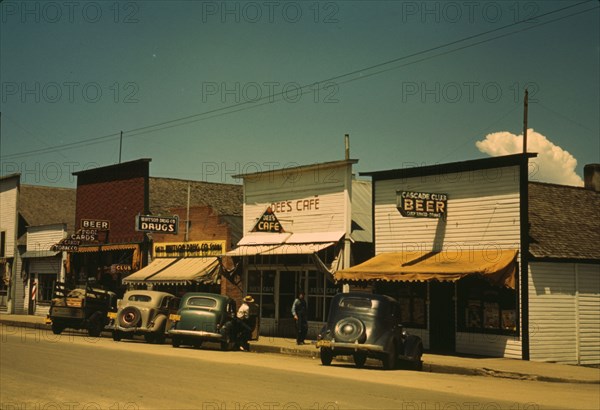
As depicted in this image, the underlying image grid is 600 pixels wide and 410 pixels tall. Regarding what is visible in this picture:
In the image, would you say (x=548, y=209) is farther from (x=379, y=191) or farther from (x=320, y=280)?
(x=320, y=280)

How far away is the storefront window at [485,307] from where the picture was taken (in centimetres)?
2369

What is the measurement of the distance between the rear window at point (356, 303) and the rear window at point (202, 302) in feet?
20.1

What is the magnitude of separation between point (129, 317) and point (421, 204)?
34.1 ft

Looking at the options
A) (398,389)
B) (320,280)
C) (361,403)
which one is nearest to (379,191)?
(320,280)

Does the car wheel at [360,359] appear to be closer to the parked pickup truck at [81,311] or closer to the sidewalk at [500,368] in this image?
the sidewalk at [500,368]

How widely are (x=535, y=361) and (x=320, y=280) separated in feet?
31.2

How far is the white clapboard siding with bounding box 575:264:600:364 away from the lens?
2400cm

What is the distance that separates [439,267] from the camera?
77.9 feet

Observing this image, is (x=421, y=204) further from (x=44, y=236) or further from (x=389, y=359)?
(x=44, y=236)

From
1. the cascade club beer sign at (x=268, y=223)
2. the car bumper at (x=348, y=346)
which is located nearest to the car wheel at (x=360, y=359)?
the car bumper at (x=348, y=346)

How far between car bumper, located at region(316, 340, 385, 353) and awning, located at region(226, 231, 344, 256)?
29.1 ft

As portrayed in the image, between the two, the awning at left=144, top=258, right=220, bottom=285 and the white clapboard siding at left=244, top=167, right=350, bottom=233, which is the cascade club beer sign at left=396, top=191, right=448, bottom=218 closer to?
the white clapboard siding at left=244, top=167, right=350, bottom=233

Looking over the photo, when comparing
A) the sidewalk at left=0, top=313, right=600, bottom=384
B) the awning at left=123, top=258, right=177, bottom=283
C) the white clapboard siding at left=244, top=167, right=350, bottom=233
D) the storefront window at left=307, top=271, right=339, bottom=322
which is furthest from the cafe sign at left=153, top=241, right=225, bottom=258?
the sidewalk at left=0, top=313, right=600, bottom=384

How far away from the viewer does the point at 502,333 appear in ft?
77.9
